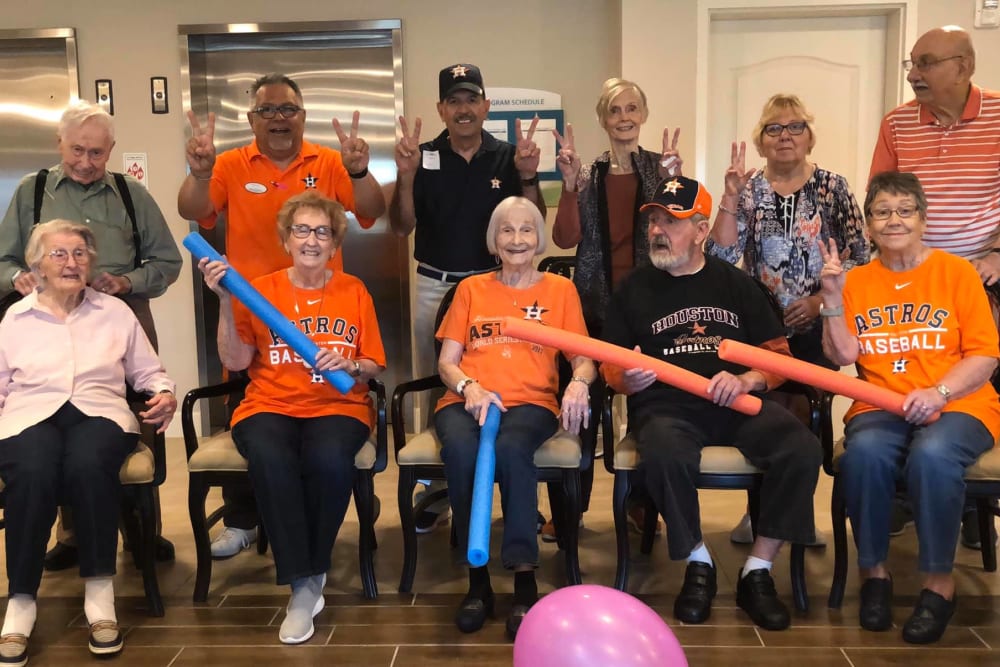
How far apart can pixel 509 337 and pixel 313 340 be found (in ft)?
1.99

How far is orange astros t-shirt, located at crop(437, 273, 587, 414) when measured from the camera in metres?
2.71

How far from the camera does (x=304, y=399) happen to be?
2689 mm

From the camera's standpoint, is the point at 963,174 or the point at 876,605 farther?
the point at 963,174

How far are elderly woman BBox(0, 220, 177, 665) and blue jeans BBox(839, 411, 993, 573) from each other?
2018 millimetres

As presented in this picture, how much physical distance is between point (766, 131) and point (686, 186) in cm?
48

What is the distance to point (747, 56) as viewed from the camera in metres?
4.47

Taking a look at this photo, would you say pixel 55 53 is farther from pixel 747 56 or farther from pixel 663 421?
pixel 663 421

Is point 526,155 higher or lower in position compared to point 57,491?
higher

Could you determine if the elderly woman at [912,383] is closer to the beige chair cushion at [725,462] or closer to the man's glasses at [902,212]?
the man's glasses at [902,212]

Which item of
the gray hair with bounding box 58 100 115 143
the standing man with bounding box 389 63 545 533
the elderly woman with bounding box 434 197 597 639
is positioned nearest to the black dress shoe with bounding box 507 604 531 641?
the elderly woman with bounding box 434 197 597 639

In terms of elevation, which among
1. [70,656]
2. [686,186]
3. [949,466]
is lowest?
[70,656]

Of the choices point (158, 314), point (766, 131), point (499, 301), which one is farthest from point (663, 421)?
point (158, 314)

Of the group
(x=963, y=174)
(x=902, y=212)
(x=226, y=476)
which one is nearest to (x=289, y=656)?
(x=226, y=476)

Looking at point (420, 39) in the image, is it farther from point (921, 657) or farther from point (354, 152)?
point (921, 657)
